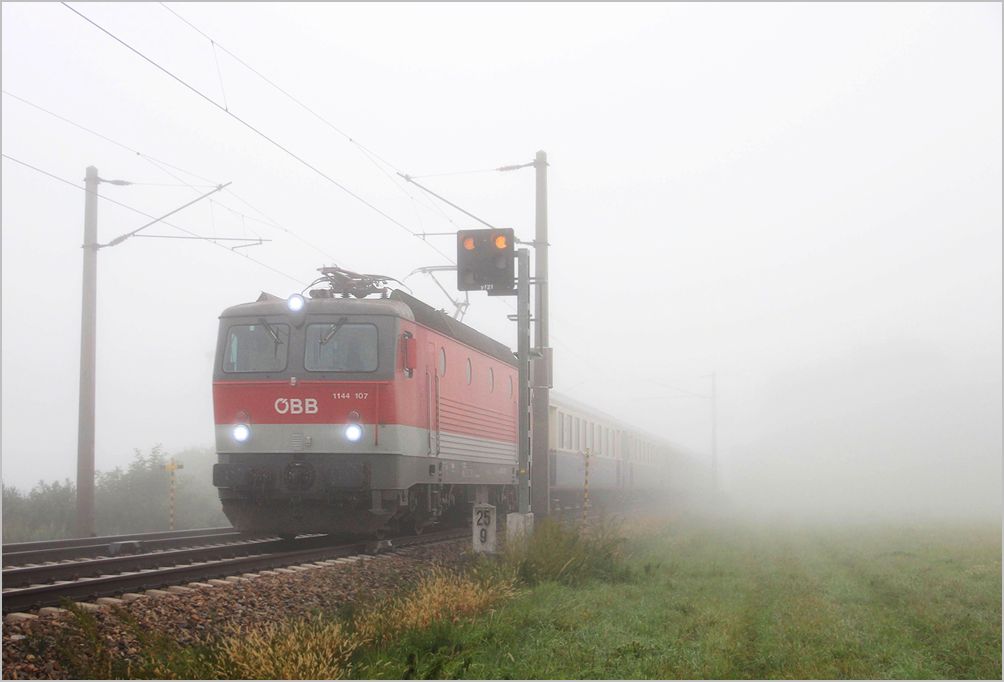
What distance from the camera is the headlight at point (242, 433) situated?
43.1 feet

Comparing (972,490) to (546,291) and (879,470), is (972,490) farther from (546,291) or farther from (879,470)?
(546,291)

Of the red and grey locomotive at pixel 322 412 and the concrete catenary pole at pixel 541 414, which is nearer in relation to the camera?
the red and grey locomotive at pixel 322 412

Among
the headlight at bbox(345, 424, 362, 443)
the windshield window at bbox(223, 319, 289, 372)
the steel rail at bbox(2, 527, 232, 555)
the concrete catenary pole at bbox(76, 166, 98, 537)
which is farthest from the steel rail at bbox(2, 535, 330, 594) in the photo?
the concrete catenary pole at bbox(76, 166, 98, 537)

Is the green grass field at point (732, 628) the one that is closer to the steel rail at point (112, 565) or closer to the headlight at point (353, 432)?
the headlight at point (353, 432)

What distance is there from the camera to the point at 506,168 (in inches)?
748

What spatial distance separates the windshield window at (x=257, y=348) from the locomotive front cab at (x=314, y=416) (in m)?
0.01

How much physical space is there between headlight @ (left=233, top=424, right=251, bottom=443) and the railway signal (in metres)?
3.41

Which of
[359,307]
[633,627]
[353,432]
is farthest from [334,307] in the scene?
[633,627]

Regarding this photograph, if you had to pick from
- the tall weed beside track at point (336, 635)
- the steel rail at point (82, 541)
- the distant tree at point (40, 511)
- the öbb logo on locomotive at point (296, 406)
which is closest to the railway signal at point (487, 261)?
the öbb logo on locomotive at point (296, 406)

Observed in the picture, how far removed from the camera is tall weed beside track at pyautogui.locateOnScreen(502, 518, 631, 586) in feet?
40.2

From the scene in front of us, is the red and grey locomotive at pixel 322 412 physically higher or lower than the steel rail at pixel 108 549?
higher

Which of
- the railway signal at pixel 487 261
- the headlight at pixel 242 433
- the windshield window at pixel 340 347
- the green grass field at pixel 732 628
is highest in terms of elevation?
the railway signal at pixel 487 261

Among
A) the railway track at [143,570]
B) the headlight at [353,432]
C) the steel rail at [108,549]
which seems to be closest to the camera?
the railway track at [143,570]

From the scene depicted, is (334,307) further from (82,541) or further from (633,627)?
(633,627)
